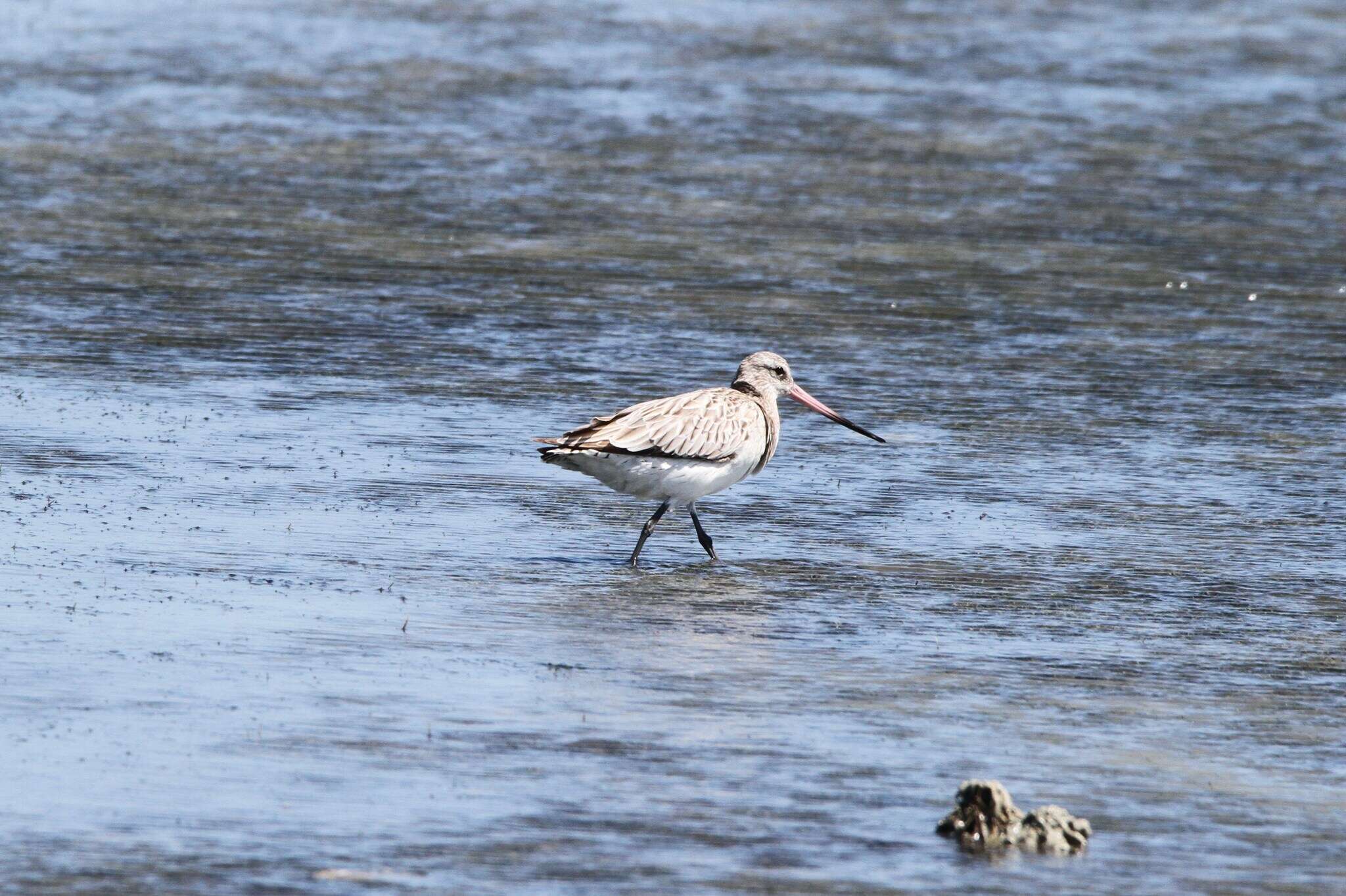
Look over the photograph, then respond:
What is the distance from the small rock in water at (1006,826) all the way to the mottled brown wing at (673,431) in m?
3.80

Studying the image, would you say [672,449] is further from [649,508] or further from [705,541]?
[649,508]

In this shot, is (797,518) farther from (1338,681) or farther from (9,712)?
(9,712)

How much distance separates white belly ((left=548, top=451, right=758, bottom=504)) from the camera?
10.3m

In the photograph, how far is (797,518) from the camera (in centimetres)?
1109

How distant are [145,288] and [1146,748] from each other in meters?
9.90

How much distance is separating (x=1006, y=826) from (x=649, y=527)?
385cm

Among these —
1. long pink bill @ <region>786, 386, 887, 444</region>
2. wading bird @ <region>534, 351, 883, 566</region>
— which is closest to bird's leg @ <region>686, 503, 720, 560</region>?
wading bird @ <region>534, 351, 883, 566</region>

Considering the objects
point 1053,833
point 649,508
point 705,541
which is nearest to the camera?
point 1053,833

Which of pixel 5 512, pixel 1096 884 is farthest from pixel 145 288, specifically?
pixel 1096 884

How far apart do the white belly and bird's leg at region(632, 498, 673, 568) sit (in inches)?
1.8

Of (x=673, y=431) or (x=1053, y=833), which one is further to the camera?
(x=673, y=431)

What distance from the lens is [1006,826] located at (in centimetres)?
666

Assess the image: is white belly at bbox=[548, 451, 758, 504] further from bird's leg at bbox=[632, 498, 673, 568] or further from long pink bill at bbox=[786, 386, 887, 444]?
long pink bill at bbox=[786, 386, 887, 444]

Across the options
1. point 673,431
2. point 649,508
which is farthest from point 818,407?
point 673,431
